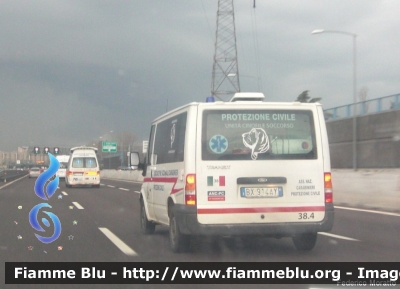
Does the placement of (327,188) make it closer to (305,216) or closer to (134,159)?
(305,216)

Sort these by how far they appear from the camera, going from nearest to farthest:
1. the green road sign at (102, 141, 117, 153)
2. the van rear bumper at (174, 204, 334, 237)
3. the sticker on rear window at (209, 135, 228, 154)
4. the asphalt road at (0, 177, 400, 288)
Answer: the van rear bumper at (174, 204, 334, 237) < the sticker on rear window at (209, 135, 228, 154) < the asphalt road at (0, 177, 400, 288) < the green road sign at (102, 141, 117, 153)

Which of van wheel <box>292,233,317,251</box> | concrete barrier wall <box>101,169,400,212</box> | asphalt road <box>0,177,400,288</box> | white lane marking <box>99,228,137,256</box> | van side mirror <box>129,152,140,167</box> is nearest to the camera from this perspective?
asphalt road <box>0,177,400,288</box>

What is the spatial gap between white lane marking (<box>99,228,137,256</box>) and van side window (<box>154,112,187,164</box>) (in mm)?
1566

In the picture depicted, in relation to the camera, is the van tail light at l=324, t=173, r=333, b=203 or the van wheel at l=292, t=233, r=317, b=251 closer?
the van tail light at l=324, t=173, r=333, b=203

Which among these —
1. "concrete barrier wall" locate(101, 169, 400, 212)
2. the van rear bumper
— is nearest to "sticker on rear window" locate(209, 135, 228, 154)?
the van rear bumper

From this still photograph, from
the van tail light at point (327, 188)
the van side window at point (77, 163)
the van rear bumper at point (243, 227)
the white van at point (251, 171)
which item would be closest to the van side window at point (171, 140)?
the white van at point (251, 171)

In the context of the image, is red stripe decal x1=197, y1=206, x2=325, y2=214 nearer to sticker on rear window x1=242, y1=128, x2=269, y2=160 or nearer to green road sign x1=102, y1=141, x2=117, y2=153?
sticker on rear window x1=242, y1=128, x2=269, y2=160

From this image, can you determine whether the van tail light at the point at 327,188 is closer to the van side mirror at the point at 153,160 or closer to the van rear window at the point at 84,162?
the van side mirror at the point at 153,160

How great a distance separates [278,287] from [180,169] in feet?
8.56

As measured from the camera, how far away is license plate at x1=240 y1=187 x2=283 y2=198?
855 cm

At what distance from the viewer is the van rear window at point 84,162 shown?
36.0 m

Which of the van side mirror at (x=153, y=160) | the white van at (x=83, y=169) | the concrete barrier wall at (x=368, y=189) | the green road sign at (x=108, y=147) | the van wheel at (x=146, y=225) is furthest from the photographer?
the green road sign at (x=108, y=147)

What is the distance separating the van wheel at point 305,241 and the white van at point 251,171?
0.36m

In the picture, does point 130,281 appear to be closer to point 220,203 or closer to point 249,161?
point 220,203
